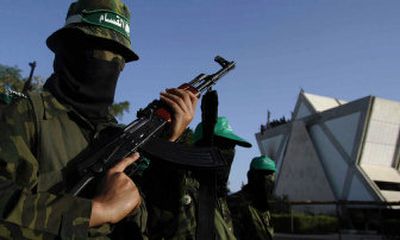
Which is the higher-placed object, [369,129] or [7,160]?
[369,129]

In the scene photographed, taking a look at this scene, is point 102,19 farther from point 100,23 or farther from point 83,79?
point 83,79

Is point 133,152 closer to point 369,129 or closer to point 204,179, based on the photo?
point 204,179

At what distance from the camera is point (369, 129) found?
132 ft

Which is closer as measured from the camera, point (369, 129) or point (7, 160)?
point (7, 160)

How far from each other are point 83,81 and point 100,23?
0.28 meters

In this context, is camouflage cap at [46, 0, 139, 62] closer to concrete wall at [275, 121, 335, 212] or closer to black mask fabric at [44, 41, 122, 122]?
black mask fabric at [44, 41, 122, 122]

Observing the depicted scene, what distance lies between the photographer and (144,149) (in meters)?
1.90

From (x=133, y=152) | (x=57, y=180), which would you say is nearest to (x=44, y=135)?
(x=57, y=180)

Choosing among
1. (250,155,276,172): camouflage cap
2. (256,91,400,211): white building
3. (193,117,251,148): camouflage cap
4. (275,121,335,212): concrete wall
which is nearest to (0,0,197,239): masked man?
(193,117,251,148): camouflage cap

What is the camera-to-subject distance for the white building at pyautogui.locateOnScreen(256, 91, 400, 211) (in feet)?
129

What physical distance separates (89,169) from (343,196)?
137 feet

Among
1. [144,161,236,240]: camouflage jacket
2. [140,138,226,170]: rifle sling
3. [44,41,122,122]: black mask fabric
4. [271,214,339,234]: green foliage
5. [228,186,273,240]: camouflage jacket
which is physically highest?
[44,41,122,122]: black mask fabric

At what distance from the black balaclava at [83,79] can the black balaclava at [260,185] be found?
10.2ft

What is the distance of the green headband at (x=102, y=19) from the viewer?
194 cm
